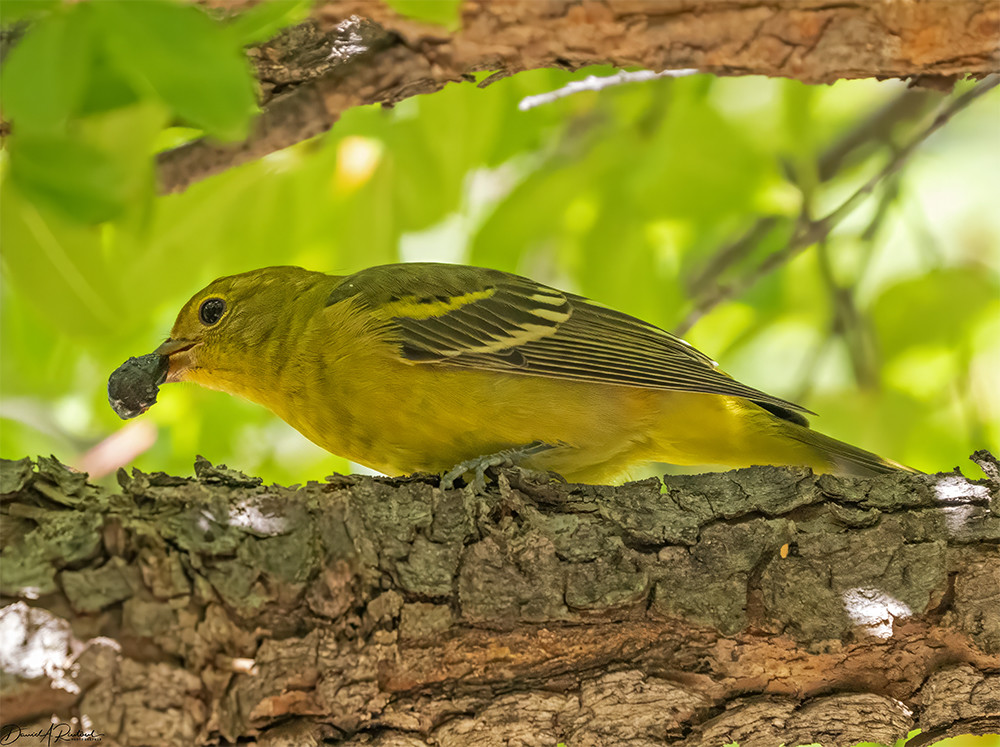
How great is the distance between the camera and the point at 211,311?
523cm

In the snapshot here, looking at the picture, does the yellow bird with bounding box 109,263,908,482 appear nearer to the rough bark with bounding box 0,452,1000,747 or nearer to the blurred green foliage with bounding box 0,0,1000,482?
the blurred green foliage with bounding box 0,0,1000,482

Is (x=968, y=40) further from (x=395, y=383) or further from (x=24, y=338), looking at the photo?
(x=24, y=338)

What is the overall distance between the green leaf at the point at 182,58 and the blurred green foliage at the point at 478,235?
0.52 metres

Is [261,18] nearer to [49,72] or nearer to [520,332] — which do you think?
[49,72]

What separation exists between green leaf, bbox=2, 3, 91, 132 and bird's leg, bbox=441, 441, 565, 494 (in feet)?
6.31

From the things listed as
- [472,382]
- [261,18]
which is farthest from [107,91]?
[472,382]

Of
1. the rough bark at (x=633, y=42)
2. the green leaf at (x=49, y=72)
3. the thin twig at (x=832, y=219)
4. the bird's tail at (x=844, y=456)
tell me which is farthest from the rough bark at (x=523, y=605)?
the thin twig at (x=832, y=219)

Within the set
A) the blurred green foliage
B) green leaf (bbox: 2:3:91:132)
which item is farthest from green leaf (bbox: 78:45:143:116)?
green leaf (bbox: 2:3:91:132)

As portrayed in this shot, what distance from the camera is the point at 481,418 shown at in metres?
4.49

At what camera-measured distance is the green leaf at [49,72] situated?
2.68 m

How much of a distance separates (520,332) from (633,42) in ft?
5.26

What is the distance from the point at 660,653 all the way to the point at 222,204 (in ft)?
Answer: 10.1

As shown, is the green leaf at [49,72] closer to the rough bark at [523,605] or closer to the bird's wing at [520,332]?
the rough bark at [523,605]
